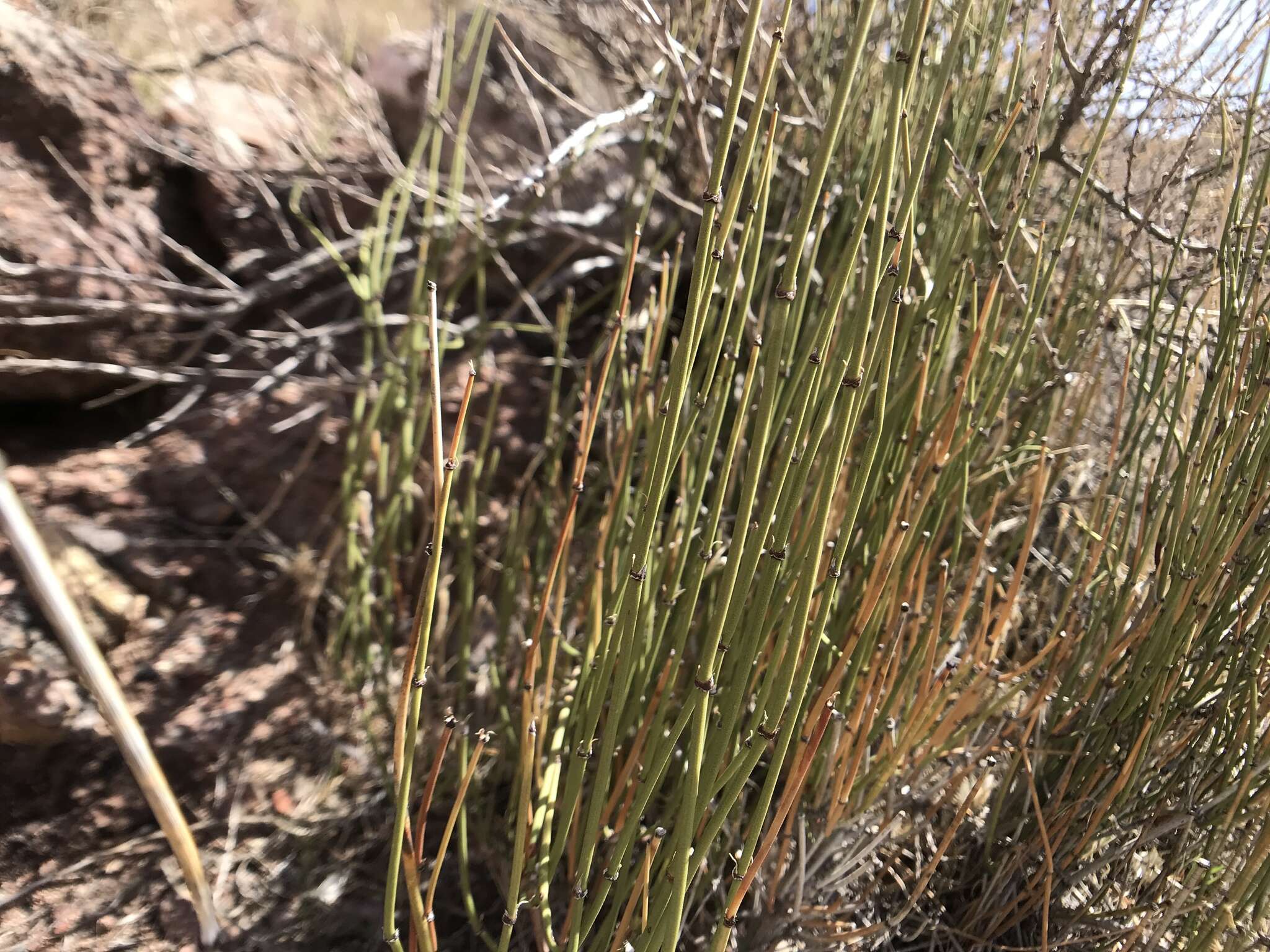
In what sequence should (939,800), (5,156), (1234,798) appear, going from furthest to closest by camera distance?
(5,156), (939,800), (1234,798)

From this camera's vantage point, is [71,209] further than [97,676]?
Yes

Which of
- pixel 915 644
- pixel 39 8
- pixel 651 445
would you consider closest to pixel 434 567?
pixel 651 445

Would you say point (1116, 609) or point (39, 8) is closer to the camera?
point (1116, 609)

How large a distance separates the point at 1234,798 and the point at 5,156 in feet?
6.22

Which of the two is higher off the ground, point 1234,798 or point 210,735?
point 1234,798

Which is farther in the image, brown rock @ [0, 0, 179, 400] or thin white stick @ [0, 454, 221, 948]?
brown rock @ [0, 0, 179, 400]

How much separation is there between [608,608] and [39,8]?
5.27 ft

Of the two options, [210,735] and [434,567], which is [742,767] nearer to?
[434,567]

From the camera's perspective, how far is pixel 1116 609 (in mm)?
884

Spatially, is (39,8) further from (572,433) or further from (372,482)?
(572,433)

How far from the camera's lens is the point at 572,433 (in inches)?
58.6

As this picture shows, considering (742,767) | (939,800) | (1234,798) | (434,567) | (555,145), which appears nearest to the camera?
(434,567)

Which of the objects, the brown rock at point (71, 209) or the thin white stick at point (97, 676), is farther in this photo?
the brown rock at point (71, 209)

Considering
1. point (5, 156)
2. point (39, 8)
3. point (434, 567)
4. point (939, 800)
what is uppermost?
point (39, 8)
